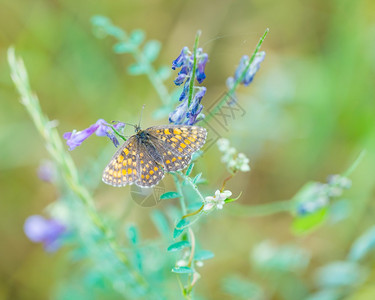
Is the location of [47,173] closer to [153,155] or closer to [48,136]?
[48,136]

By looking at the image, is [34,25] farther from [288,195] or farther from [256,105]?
[288,195]

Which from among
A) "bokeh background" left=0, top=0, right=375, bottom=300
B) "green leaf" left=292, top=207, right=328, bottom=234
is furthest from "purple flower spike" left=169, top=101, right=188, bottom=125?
"bokeh background" left=0, top=0, right=375, bottom=300

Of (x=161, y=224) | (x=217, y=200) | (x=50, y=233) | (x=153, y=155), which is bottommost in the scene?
(x=217, y=200)

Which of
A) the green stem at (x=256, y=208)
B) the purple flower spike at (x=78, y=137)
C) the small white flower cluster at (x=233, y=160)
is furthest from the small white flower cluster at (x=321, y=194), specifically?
the purple flower spike at (x=78, y=137)

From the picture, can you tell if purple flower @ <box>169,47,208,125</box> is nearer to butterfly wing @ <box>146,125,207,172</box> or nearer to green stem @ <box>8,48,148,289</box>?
butterfly wing @ <box>146,125,207,172</box>

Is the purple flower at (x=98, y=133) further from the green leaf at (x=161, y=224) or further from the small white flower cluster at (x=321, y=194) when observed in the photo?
the small white flower cluster at (x=321, y=194)

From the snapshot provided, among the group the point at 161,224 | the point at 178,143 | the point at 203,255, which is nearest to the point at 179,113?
the point at 178,143
